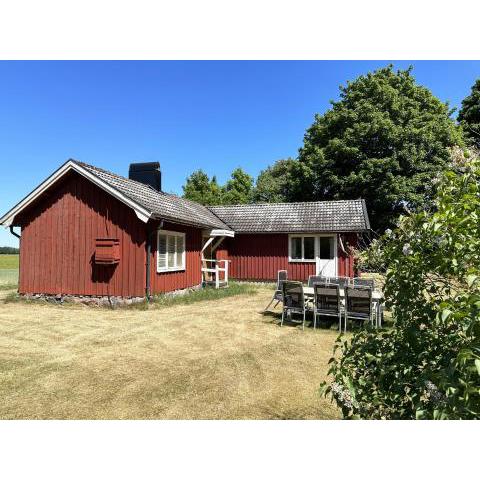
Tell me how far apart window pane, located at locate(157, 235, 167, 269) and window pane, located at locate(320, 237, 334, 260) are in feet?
29.2

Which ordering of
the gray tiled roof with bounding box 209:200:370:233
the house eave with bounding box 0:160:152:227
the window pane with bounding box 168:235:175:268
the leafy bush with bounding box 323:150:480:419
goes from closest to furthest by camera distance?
the leafy bush with bounding box 323:150:480:419 → the house eave with bounding box 0:160:152:227 → the window pane with bounding box 168:235:175:268 → the gray tiled roof with bounding box 209:200:370:233

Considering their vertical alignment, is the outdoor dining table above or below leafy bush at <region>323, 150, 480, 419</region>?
below

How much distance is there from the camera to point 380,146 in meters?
29.0

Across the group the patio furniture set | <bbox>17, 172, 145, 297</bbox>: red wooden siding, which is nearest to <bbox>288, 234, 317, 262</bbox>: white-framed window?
the patio furniture set

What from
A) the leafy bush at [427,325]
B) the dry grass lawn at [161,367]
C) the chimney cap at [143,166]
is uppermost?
the chimney cap at [143,166]

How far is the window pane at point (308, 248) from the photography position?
18859 mm

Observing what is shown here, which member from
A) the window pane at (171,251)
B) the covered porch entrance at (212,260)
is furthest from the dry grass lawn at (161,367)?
the covered porch entrance at (212,260)

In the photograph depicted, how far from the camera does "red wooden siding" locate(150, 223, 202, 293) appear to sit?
12.6 metres

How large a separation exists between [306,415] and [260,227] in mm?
15694

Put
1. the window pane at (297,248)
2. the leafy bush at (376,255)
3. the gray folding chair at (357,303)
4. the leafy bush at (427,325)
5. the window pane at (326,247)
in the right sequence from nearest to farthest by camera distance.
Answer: the leafy bush at (427,325)
the leafy bush at (376,255)
the gray folding chair at (357,303)
the window pane at (326,247)
the window pane at (297,248)

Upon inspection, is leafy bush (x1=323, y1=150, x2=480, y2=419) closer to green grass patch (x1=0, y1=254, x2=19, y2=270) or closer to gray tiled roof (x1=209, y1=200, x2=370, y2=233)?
gray tiled roof (x1=209, y1=200, x2=370, y2=233)

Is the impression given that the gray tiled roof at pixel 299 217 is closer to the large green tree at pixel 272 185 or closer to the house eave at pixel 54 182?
the house eave at pixel 54 182

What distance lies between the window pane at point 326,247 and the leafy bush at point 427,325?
16.1 metres

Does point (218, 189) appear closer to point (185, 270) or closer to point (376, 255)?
point (185, 270)
